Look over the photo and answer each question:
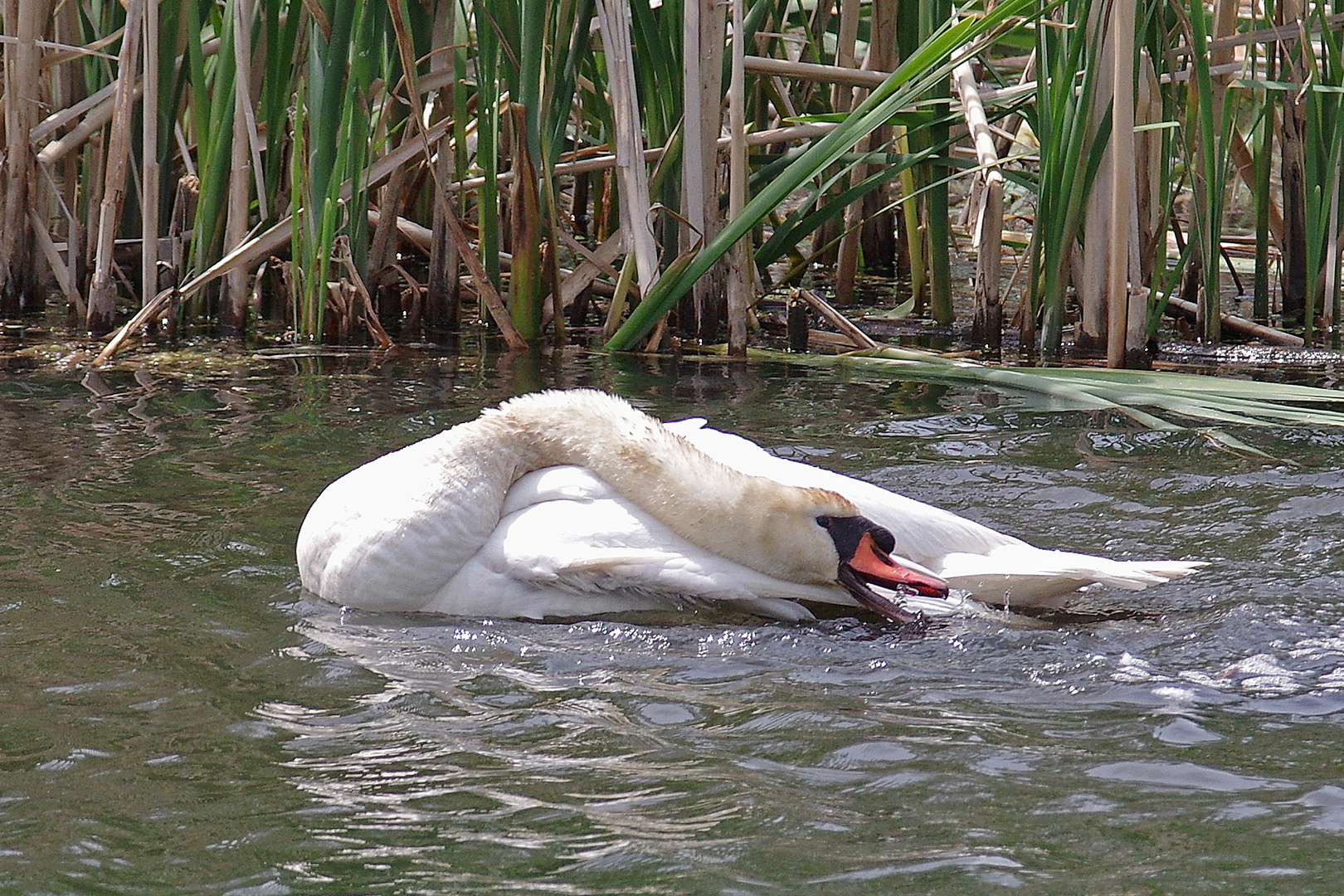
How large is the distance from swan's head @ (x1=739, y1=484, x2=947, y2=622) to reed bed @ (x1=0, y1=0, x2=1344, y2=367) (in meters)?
2.17

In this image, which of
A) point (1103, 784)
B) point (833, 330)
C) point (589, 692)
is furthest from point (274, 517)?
point (833, 330)

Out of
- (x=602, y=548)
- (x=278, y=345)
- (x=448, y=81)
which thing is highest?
(x=448, y=81)

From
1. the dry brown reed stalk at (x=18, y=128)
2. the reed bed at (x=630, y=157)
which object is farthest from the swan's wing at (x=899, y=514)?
the dry brown reed stalk at (x=18, y=128)

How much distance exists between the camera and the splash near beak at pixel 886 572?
11.1ft

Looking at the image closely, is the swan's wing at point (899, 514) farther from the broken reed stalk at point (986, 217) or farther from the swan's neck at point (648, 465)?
the broken reed stalk at point (986, 217)

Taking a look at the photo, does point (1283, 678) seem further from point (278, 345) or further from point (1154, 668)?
point (278, 345)

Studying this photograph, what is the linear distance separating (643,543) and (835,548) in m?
0.44

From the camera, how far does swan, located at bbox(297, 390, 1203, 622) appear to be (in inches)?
138

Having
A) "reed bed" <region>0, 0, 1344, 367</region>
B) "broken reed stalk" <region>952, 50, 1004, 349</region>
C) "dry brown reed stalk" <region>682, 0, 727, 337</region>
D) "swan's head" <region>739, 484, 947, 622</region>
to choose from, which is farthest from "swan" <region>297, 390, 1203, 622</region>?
"broken reed stalk" <region>952, 50, 1004, 349</region>

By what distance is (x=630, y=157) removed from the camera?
242 inches

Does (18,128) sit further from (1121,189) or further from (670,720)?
(670,720)

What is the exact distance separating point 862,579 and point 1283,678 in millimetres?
889

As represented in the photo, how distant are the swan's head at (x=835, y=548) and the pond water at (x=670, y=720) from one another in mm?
123

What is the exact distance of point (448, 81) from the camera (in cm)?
677
